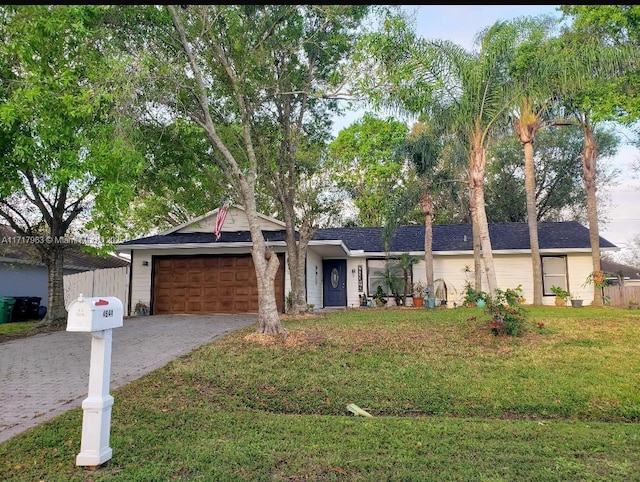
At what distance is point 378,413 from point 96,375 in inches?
127

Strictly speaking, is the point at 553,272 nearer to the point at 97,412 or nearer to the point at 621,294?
the point at 621,294

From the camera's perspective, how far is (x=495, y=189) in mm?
29312

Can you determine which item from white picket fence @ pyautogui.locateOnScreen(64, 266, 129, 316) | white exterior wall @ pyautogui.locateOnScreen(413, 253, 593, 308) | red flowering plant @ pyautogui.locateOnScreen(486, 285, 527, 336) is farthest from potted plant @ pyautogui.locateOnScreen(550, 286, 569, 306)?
white picket fence @ pyautogui.locateOnScreen(64, 266, 129, 316)

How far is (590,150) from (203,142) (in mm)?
14087

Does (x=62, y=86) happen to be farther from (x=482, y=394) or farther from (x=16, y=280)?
(x=16, y=280)

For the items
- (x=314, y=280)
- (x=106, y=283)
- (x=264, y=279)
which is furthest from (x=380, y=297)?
(x=106, y=283)

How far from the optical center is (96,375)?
3.75 metres

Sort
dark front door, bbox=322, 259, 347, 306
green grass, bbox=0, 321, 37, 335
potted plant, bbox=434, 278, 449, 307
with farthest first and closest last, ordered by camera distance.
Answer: dark front door, bbox=322, 259, 347, 306 < potted plant, bbox=434, 278, 449, 307 < green grass, bbox=0, 321, 37, 335

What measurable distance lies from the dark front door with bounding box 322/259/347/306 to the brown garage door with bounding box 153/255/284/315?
13.3ft

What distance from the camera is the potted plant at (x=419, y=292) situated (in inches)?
656

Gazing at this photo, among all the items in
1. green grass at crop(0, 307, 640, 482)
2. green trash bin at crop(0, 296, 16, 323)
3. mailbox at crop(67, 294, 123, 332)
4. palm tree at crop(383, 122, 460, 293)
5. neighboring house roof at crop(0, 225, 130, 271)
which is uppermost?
palm tree at crop(383, 122, 460, 293)

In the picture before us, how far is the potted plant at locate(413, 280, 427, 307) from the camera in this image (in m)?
16.7

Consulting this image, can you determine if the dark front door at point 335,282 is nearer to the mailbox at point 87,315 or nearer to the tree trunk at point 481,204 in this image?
the tree trunk at point 481,204

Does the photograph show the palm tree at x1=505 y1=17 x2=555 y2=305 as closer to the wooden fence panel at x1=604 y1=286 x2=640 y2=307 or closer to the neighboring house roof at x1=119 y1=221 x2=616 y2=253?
the neighboring house roof at x1=119 y1=221 x2=616 y2=253
